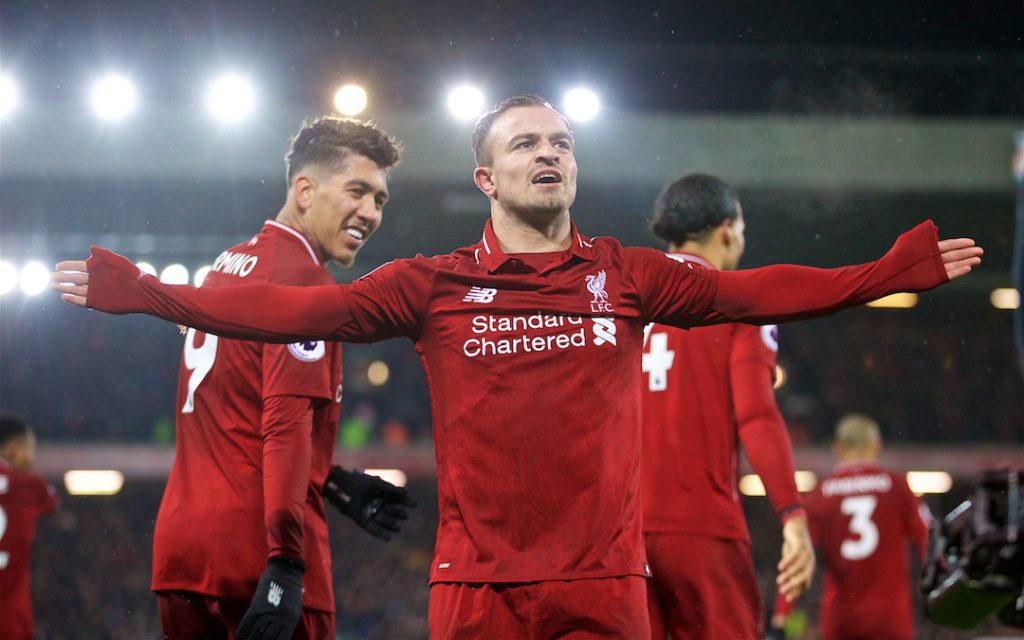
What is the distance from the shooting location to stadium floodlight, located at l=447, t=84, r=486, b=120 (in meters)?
6.43

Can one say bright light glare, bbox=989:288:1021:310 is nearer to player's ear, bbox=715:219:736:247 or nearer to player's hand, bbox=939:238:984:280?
player's ear, bbox=715:219:736:247

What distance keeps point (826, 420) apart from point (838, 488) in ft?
42.1

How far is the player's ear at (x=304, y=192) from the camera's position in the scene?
3.37m

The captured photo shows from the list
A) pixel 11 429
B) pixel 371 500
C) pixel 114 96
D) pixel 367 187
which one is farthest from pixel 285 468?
pixel 114 96

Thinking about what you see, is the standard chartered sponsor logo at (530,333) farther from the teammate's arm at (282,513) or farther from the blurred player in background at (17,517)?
the blurred player in background at (17,517)

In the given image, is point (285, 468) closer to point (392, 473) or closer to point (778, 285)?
point (778, 285)

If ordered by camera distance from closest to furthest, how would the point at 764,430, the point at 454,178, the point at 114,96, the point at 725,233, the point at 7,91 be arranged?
the point at 764,430 → the point at 725,233 → the point at 7,91 → the point at 114,96 → the point at 454,178

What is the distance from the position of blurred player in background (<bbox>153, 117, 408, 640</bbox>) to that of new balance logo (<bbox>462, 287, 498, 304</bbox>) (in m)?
0.60

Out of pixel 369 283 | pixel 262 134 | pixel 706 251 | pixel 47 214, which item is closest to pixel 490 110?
pixel 369 283

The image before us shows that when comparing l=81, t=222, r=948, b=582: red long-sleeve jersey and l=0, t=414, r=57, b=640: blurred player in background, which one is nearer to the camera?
l=81, t=222, r=948, b=582: red long-sleeve jersey

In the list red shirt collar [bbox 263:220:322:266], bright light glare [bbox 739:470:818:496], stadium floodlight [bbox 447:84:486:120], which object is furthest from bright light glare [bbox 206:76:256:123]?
bright light glare [bbox 739:470:818:496]

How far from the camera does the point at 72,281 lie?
94.6 inches

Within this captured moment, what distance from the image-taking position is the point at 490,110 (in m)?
2.83

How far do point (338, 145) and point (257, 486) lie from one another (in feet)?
3.60
